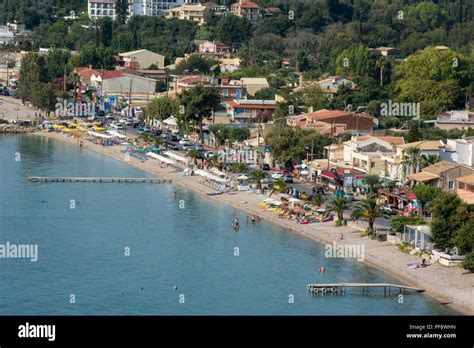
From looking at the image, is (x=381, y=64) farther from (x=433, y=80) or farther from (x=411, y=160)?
(x=411, y=160)

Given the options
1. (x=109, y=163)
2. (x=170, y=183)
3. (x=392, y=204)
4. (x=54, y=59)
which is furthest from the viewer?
(x=54, y=59)

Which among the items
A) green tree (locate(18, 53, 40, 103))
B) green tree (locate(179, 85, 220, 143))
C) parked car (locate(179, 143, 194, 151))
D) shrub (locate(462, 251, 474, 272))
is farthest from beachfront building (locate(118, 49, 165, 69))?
shrub (locate(462, 251, 474, 272))

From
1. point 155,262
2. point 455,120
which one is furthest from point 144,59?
point 155,262

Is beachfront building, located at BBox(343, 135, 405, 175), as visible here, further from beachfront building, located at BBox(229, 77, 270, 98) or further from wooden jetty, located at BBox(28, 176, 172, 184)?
beachfront building, located at BBox(229, 77, 270, 98)

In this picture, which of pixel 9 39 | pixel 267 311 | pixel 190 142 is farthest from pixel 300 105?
pixel 9 39

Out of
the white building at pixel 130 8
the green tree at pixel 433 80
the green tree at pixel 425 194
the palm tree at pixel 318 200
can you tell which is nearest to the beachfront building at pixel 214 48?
the green tree at pixel 433 80
